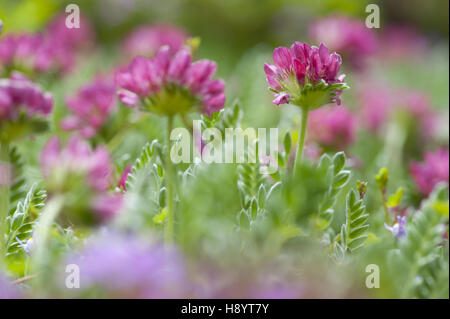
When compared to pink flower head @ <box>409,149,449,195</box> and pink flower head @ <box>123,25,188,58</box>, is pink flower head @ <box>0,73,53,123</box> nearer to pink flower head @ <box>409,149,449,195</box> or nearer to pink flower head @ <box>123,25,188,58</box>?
pink flower head @ <box>409,149,449,195</box>

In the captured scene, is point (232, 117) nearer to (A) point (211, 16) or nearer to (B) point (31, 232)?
(B) point (31, 232)

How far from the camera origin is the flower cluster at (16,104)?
30 cm

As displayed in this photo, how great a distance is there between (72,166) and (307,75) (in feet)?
0.53

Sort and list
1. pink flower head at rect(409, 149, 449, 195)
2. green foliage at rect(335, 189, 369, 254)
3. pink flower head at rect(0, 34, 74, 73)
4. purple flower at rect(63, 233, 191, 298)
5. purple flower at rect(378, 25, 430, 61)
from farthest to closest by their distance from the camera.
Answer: purple flower at rect(378, 25, 430, 61)
pink flower head at rect(0, 34, 74, 73)
pink flower head at rect(409, 149, 449, 195)
green foliage at rect(335, 189, 369, 254)
purple flower at rect(63, 233, 191, 298)

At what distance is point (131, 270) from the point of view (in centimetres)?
26

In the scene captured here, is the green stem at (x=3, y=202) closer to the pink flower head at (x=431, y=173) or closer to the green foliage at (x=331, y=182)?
the green foliage at (x=331, y=182)

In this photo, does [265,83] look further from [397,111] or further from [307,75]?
[307,75]

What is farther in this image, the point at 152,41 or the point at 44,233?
the point at 152,41

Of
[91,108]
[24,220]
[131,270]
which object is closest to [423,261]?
[131,270]

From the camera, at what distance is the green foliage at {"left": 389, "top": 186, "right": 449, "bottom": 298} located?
0.31 metres

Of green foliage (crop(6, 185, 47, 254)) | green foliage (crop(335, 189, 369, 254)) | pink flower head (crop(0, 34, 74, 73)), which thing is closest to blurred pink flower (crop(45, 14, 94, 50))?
pink flower head (crop(0, 34, 74, 73))

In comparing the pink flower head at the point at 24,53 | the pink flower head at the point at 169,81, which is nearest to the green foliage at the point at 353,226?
the pink flower head at the point at 169,81

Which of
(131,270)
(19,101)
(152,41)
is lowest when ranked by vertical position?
(131,270)

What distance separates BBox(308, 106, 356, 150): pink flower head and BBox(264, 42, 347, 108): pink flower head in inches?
11.8
